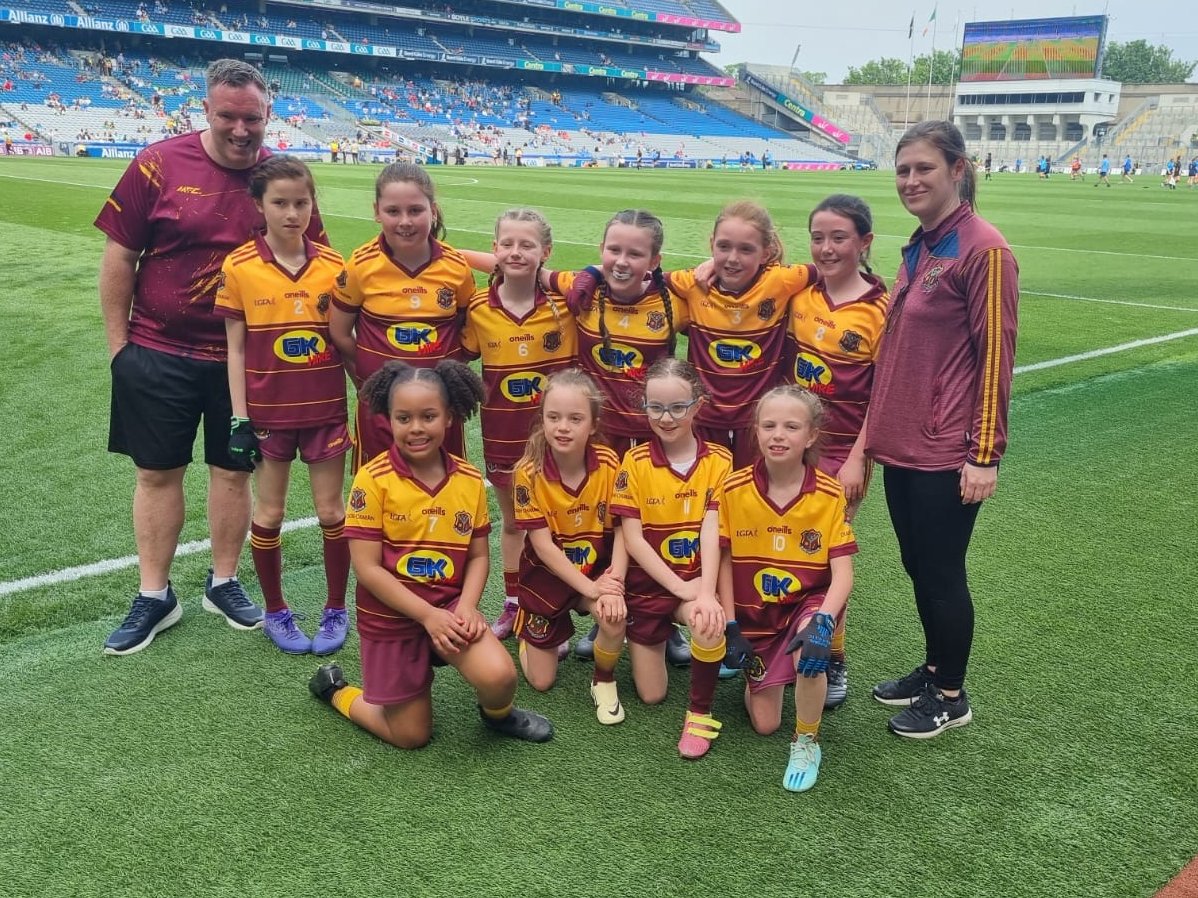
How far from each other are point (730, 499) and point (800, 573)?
0.35 m

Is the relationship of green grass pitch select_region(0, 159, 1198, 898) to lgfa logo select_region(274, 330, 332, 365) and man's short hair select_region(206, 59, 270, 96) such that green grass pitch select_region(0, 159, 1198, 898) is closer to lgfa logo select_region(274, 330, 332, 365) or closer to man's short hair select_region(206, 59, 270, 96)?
lgfa logo select_region(274, 330, 332, 365)

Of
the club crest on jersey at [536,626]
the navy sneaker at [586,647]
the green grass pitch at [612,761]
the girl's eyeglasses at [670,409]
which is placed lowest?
the navy sneaker at [586,647]

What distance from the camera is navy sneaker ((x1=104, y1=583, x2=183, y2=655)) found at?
3740 mm

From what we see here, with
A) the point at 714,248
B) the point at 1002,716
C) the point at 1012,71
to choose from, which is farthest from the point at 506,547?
the point at 1012,71

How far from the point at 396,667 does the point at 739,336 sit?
182 cm

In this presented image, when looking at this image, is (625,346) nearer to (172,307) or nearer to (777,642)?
Result: (777,642)

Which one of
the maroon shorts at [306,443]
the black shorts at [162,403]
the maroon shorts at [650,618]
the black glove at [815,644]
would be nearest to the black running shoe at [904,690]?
the black glove at [815,644]

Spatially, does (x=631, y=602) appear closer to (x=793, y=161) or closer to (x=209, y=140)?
(x=209, y=140)

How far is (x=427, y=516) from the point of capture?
3.18 metres

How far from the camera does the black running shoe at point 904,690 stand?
349cm

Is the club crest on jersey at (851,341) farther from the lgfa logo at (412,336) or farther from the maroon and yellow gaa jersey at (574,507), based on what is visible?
the lgfa logo at (412,336)

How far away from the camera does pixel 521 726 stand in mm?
3240

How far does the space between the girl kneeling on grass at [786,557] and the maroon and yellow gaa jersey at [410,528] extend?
0.91 meters

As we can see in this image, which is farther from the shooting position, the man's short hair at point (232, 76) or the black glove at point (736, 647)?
the man's short hair at point (232, 76)
